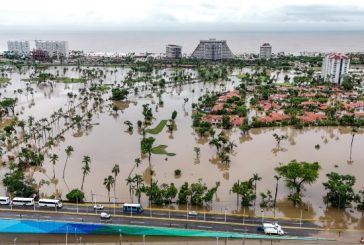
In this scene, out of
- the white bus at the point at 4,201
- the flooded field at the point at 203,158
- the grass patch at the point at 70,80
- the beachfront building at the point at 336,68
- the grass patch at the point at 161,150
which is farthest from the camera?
the grass patch at the point at 70,80

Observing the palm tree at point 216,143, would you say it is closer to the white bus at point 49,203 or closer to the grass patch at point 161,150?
the grass patch at point 161,150

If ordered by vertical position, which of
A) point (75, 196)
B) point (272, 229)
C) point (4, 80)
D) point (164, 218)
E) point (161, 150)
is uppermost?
point (4, 80)

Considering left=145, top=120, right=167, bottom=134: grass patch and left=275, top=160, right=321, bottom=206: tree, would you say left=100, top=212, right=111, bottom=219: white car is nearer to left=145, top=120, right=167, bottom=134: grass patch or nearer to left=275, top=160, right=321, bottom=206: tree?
left=275, top=160, right=321, bottom=206: tree

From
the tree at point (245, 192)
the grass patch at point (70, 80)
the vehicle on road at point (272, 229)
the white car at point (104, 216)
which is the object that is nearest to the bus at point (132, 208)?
the white car at point (104, 216)

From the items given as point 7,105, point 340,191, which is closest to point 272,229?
point 340,191

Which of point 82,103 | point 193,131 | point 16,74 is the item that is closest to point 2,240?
point 193,131

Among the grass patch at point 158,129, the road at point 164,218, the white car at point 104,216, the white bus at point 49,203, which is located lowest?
the road at point 164,218

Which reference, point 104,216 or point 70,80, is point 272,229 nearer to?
point 104,216

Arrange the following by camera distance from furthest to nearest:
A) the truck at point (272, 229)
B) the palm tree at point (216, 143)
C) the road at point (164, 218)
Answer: the palm tree at point (216, 143), the road at point (164, 218), the truck at point (272, 229)

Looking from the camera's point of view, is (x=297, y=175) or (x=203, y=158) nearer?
(x=297, y=175)
